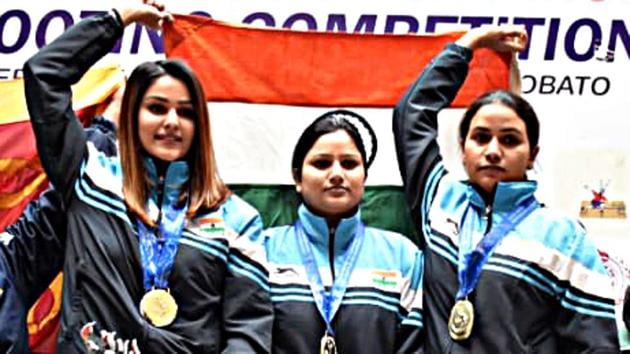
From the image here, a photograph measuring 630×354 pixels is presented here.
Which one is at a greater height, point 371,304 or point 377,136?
point 377,136

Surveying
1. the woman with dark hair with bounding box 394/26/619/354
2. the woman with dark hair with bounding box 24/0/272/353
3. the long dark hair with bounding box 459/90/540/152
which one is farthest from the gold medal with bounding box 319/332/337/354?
the long dark hair with bounding box 459/90/540/152

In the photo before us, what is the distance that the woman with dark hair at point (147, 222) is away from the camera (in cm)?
244

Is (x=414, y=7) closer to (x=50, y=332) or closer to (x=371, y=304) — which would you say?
(x=371, y=304)

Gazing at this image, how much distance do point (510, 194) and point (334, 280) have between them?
48cm

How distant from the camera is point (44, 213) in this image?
270cm

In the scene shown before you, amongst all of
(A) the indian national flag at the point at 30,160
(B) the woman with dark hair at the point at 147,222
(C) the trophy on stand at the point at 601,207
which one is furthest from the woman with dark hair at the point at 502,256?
(A) the indian national flag at the point at 30,160

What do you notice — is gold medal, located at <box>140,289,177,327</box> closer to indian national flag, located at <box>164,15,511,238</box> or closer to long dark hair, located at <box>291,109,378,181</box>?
long dark hair, located at <box>291,109,378,181</box>

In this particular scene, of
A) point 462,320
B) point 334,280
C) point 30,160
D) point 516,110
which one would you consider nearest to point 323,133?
point 334,280

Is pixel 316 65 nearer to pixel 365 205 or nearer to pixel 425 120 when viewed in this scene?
pixel 365 205

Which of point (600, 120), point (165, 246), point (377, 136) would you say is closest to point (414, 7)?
point (377, 136)

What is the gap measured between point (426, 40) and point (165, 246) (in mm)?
1175

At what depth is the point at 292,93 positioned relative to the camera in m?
3.26

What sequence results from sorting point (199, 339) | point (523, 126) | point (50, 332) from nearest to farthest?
point (199, 339) → point (523, 126) → point (50, 332)

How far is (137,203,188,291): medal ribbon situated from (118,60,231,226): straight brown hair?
4 centimetres
